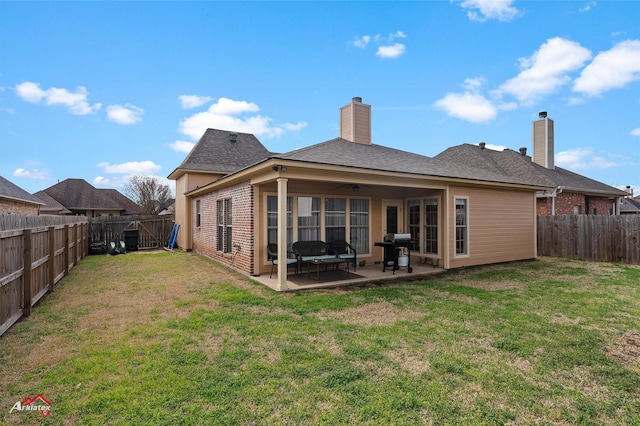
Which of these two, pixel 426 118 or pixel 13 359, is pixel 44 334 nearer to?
pixel 13 359

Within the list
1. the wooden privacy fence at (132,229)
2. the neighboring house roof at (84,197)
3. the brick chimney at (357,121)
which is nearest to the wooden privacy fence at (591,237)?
the brick chimney at (357,121)

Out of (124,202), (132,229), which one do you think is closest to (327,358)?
(132,229)

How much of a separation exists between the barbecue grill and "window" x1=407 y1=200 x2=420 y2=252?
154cm

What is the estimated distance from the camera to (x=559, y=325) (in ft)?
14.3

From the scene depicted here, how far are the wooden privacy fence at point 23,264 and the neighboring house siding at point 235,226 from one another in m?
3.88

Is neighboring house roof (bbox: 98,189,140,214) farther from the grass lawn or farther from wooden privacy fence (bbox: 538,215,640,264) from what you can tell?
wooden privacy fence (bbox: 538,215,640,264)

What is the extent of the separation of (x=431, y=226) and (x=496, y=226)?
2.39 metres

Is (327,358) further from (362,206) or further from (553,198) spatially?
(553,198)

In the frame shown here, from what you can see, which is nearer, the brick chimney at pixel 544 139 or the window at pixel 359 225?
the window at pixel 359 225

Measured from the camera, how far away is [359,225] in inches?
368

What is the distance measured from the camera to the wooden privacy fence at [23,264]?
159 inches

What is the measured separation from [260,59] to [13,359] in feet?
36.2

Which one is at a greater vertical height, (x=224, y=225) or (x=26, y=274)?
(x=224, y=225)

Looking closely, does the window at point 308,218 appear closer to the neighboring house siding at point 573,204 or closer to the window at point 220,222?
the window at point 220,222
